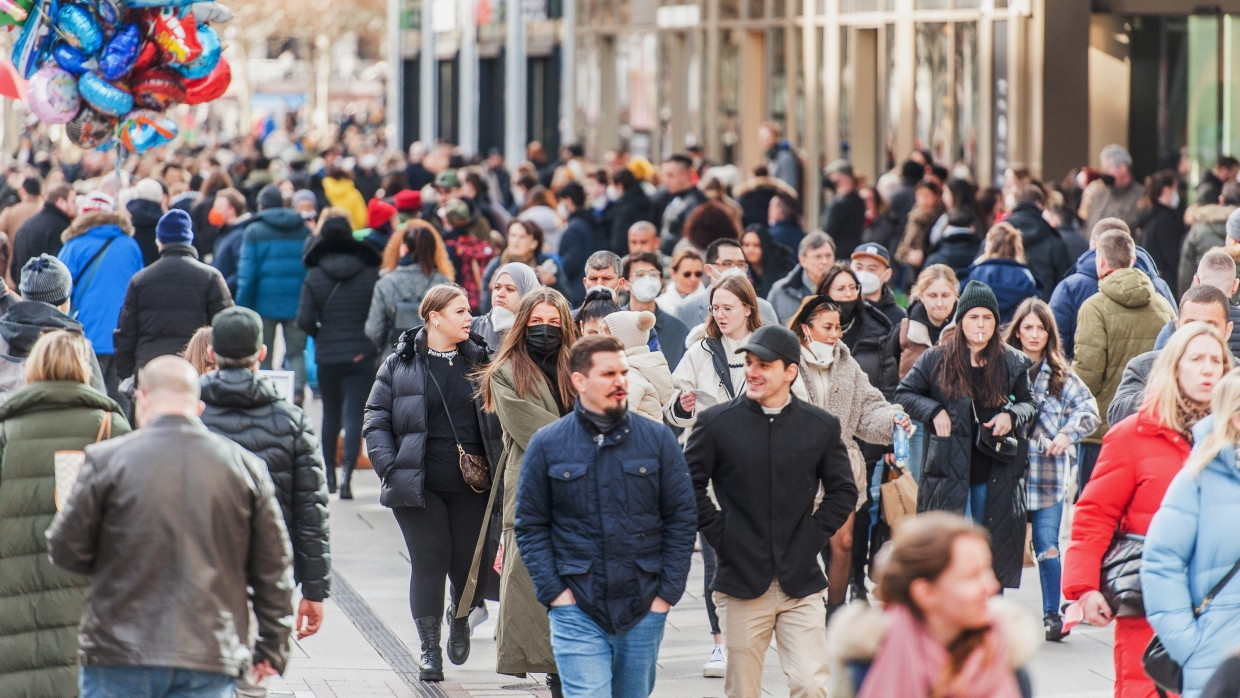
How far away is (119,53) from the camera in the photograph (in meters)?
12.4

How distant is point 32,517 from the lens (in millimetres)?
6520

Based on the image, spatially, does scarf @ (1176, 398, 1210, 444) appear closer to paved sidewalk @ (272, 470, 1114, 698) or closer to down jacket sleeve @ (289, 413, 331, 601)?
paved sidewalk @ (272, 470, 1114, 698)

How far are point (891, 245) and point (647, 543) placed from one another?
39.3ft

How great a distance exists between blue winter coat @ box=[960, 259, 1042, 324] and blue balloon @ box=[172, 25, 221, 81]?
16.9 ft

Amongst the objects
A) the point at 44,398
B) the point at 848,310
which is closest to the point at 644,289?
the point at 848,310

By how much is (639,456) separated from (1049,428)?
3.24 metres

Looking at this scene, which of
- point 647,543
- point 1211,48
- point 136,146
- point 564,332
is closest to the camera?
point 647,543

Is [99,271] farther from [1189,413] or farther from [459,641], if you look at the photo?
[1189,413]

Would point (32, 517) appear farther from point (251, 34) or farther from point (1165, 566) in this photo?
point (251, 34)

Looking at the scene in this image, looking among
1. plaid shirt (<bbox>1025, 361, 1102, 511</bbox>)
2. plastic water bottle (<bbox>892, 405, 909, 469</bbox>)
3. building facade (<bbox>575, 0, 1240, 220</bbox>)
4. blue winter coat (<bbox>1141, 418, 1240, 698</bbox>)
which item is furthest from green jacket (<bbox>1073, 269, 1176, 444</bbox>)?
building facade (<bbox>575, 0, 1240, 220</bbox>)

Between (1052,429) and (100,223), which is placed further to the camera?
(100,223)

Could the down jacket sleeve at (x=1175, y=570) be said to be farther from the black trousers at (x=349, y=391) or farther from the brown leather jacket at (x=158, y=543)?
the black trousers at (x=349, y=391)

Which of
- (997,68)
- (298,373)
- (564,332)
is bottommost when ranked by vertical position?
(298,373)

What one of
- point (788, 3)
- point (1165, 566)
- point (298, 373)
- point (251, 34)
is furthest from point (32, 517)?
point (251, 34)
